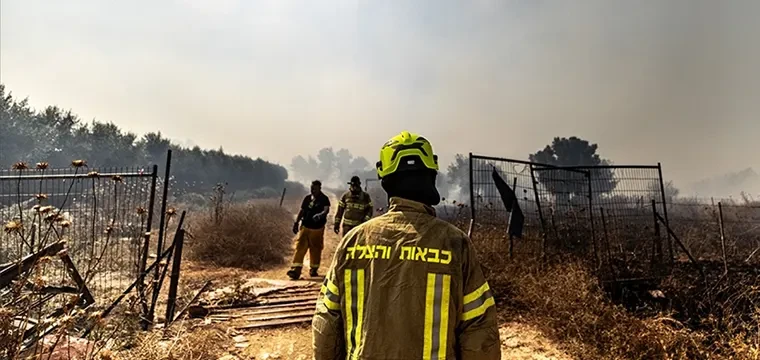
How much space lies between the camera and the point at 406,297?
1425 millimetres

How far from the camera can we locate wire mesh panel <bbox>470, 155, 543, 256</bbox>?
23.3 feet

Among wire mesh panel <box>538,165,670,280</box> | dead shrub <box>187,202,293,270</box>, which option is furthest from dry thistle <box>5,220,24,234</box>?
wire mesh panel <box>538,165,670,280</box>

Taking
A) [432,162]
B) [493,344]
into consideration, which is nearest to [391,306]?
[493,344]

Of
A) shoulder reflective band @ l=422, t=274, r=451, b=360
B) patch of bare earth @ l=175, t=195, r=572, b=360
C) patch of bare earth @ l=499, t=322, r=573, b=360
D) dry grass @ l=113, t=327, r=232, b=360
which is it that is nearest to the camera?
shoulder reflective band @ l=422, t=274, r=451, b=360

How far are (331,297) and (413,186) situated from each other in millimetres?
599

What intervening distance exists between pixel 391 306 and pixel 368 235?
0.30m

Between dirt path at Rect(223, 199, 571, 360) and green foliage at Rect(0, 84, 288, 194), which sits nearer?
dirt path at Rect(223, 199, 571, 360)

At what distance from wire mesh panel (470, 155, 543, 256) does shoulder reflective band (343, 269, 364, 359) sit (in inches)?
224

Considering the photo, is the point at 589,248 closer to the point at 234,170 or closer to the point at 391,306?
the point at 391,306

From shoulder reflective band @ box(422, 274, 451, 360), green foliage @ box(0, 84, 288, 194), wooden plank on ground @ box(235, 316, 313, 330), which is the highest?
green foliage @ box(0, 84, 288, 194)

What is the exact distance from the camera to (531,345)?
14.8 feet

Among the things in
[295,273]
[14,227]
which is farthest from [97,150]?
[14,227]

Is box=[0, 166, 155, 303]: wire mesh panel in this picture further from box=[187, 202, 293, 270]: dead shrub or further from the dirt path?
box=[187, 202, 293, 270]: dead shrub

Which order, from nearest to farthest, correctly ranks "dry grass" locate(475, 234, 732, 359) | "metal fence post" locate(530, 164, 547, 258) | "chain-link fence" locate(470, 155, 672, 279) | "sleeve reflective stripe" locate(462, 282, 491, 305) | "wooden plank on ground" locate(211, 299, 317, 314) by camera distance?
1. "sleeve reflective stripe" locate(462, 282, 491, 305)
2. "dry grass" locate(475, 234, 732, 359)
3. "wooden plank on ground" locate(211, 299, 317, 314)
4. "metal fence post" locate(530, 164, 547, 258)
5. "chain-link fence" locate(470, 155, 672, 279)
